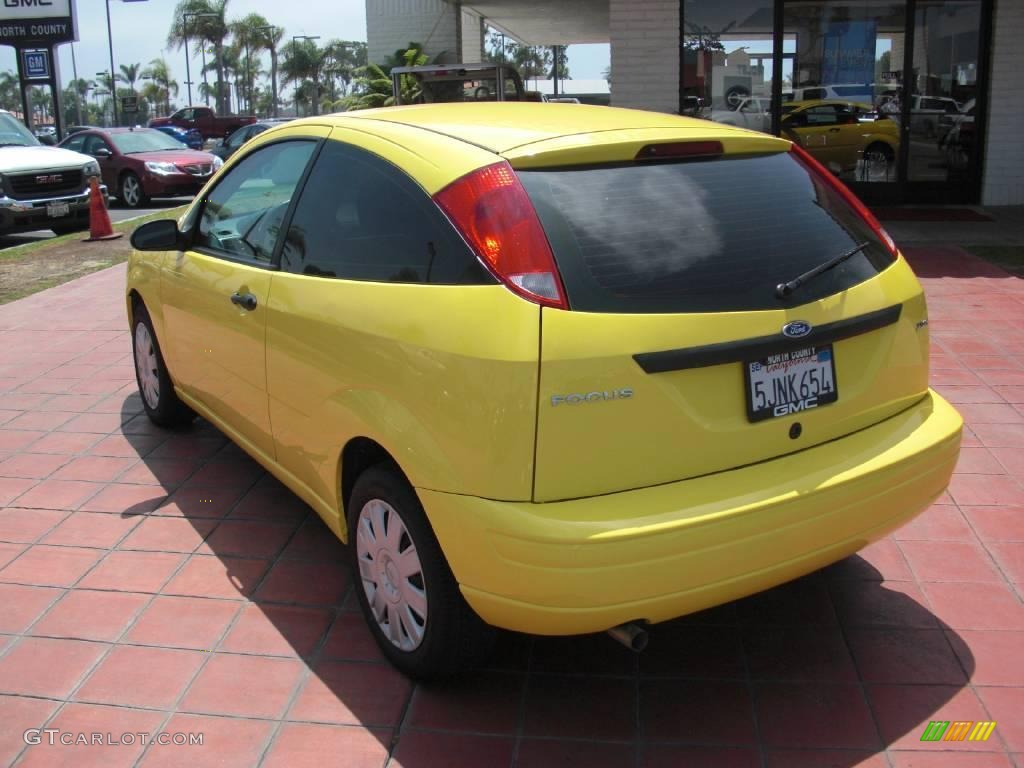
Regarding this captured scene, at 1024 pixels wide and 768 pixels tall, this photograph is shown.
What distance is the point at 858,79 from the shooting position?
1360 centimetres

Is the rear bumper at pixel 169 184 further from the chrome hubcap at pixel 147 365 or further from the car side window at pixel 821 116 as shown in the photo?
the chrome hubcap at pixel 147 365

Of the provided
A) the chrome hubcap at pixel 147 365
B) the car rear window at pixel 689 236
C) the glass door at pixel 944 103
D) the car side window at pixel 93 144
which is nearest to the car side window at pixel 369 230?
the car rear window at pixel 689 236

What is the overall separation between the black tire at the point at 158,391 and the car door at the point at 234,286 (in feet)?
1.57

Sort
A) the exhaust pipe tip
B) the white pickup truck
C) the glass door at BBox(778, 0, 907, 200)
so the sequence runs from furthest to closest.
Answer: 1. the white pickup truck
2. the glass door at BBox(778, 0, 907, 200)
3. the exhaust pipe tip

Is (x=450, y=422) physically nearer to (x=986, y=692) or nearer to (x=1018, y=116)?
(x=986, y=692)

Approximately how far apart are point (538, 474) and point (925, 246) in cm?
918

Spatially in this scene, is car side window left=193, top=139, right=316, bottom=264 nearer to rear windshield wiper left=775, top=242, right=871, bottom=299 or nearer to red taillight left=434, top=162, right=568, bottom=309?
red taillight left=434, top=162, right=568, bottom=309

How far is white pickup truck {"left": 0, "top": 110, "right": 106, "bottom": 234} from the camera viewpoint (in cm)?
1407

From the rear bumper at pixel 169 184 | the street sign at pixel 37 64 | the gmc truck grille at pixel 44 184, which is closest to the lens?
the gmc truck grille at pixel 44 184

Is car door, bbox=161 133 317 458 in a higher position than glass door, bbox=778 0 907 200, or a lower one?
lower

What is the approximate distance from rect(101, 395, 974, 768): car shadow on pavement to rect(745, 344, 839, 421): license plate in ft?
2.97

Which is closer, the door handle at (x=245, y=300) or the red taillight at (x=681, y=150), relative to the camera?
the red taillight at (x=681, y=150)

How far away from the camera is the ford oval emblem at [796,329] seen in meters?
2.87

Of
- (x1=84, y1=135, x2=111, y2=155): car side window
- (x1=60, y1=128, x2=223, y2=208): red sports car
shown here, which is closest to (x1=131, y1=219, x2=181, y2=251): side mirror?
(x1=60, y1=128, x2=223, y2=208): red sports car
